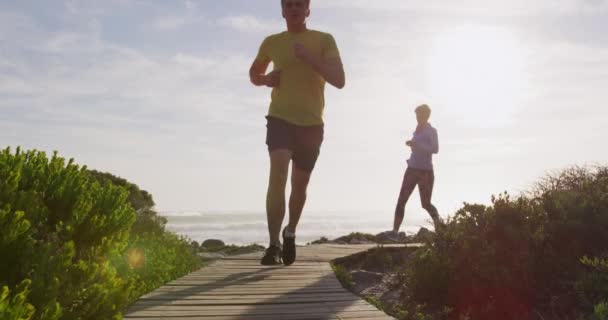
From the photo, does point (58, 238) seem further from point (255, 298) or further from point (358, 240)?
point (358, 240)

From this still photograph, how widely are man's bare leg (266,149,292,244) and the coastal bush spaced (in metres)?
1.45

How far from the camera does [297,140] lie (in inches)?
246

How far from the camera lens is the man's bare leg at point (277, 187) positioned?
6102 millimetres

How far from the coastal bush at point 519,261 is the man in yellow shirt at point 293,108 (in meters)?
1.49

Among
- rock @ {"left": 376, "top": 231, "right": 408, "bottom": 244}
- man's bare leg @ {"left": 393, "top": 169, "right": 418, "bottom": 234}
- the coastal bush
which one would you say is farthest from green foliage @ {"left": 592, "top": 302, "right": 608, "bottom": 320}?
man's bare leg @ {"left": 393, "top": 169, "right": 418, "bottom": 234}

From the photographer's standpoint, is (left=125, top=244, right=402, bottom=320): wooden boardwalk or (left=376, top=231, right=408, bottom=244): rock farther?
(left=376, top=231, right=408, bottom=244): rock

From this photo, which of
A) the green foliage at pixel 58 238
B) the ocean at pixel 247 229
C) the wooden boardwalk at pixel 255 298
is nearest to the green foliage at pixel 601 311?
the wooden boardwalk at pixel 255 298

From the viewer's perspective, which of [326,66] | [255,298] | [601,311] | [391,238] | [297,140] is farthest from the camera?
[391,238]

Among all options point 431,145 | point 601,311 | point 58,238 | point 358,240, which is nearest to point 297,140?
point 601,311

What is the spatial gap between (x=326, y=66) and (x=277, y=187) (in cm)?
132

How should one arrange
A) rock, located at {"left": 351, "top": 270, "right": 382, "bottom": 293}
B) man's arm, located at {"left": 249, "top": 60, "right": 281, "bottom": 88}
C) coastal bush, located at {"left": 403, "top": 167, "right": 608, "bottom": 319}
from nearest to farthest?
coastal bush, located at {"left": 403, "top": 167, "right": 608, "bottom": 319}
man's arm, located at {"left": 249, "top": 60, "right": 281, "bottom": 88}
rock, located at {"left": 351, "top": 270, "right": 382, "bottom": 293}

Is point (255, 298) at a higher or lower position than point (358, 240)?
lower

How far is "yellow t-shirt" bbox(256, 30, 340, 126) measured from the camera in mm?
6227

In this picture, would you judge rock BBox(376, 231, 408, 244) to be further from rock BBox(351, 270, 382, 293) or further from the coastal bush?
the coastal bush
